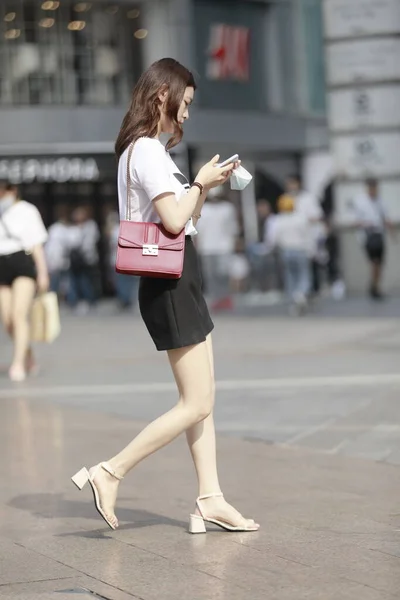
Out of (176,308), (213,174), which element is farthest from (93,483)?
(213,174)

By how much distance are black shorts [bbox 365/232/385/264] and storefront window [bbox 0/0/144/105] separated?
38.0ft

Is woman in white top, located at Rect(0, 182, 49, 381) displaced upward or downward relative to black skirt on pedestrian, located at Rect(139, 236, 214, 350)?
downward

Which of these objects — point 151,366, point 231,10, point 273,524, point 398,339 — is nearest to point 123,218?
Result: point 273,524

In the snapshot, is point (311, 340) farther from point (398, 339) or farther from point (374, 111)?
point (374, 111)

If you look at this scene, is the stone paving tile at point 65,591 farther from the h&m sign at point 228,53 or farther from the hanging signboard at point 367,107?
the h&m sign at point 228,53

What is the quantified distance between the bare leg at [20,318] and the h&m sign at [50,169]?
17.7 meters

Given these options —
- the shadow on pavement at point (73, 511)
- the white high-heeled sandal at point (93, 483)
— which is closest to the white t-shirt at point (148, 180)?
the white high-heeled sandal at point (93, 483)

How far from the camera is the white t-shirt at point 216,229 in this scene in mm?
22109

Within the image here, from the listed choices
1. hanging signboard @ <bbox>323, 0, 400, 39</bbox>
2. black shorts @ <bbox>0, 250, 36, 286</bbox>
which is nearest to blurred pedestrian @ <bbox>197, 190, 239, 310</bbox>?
hanging signboard @ <bbox>323, 0, 400, 39</bbox>

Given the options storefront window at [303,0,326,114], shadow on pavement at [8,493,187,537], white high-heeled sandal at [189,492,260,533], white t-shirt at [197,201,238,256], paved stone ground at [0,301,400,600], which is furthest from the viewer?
storefront window at [303,0,326,114]

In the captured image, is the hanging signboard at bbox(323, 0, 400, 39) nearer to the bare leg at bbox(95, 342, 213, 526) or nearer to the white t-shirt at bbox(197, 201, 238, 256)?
the white t-shirt at bbox(197, 201, 238, 256)

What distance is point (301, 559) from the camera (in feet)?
16.9

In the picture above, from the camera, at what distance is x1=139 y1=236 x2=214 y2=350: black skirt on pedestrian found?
559 centimetres

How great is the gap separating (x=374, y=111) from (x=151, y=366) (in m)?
10.2
